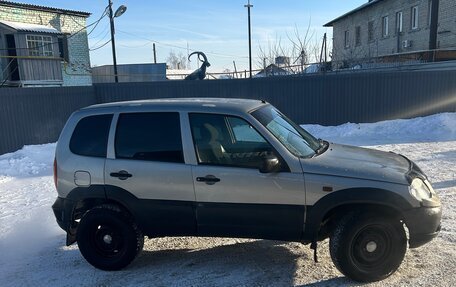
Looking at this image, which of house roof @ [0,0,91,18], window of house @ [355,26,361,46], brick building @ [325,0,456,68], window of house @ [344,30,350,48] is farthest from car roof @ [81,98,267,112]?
window of house @ [344,30,350,48]

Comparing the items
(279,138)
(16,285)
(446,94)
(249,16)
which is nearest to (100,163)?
(16,285)

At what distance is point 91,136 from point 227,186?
1.62 metres

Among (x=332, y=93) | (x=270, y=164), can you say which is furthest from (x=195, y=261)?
(x=332, y=93)

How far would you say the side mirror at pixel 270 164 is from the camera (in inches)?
141

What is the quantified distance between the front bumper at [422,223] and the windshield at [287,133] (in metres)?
1.08

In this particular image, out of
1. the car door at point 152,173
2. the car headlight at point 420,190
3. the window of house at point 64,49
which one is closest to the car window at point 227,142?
the car door at point 152,173

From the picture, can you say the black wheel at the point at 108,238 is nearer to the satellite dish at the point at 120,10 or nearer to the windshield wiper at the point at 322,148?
the windshield wiper at the point at 322,148

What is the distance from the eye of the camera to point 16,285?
3.95 metres

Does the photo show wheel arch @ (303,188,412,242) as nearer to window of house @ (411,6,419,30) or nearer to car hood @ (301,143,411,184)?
car hood @ (301,143,411,184)

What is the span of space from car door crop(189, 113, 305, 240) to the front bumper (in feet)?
3.20

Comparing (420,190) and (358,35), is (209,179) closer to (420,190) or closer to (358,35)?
(420,190)

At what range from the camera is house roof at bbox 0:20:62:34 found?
1944 centimetres

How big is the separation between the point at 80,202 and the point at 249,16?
33595 mm

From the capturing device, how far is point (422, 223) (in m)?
3.56
